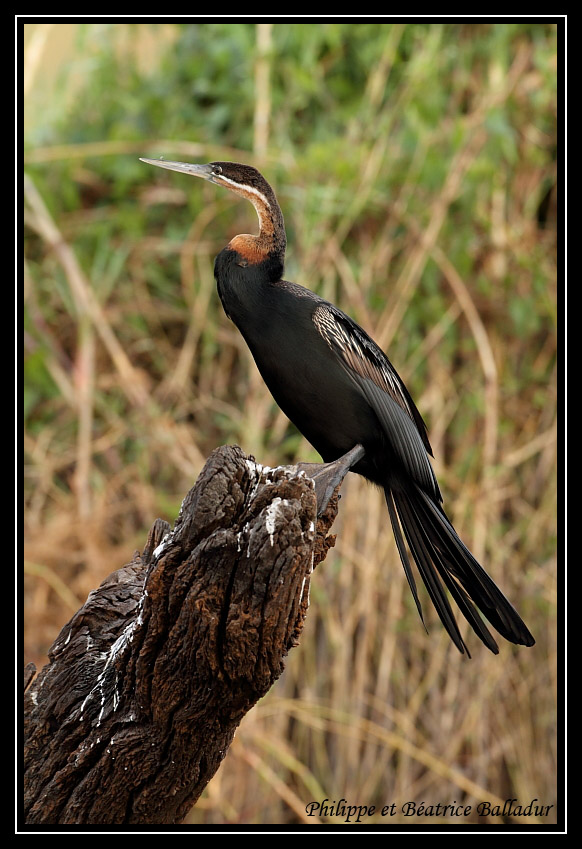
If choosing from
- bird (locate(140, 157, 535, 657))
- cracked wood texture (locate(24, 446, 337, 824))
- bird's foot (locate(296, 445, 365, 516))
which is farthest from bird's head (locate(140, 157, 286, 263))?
cracked wood texture (locate(24, 446, 337, 824))

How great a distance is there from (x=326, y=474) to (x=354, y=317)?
225 centimetres

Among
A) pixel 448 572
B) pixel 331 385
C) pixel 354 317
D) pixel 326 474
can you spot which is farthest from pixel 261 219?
pixel 354 317

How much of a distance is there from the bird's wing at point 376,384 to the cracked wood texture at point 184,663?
2.27ft

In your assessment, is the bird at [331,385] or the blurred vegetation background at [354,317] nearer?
the bird at [331,385]

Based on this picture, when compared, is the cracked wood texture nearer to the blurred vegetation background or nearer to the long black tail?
the long black tail

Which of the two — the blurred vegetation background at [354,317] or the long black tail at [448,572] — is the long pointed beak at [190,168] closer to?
the long black tail at [448,572]

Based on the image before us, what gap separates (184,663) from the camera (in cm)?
198

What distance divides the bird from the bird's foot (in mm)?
16

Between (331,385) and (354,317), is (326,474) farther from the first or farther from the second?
(354,317)

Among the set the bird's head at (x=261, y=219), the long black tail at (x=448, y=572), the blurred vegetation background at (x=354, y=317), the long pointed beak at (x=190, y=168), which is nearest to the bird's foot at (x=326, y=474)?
the long black tail at (x=448, y=572)

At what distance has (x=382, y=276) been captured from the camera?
484 centimetres

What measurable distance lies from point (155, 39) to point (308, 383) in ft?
13.7

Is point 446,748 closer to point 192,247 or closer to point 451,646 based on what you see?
point 451,646

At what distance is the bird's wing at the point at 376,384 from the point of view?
2816mm
